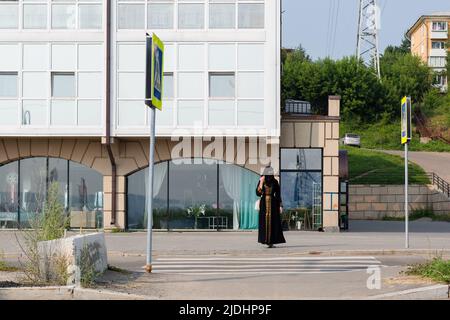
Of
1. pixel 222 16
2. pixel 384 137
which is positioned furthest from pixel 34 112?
pixel 384 137

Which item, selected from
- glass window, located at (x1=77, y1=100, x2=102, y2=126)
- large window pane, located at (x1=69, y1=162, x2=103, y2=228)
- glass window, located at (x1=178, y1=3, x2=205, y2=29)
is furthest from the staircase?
glass window, located at (x1=77, y1=100, x2=102, y2=126)

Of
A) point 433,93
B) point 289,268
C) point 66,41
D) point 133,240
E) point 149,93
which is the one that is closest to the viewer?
point 149,93

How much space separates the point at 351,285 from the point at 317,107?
64.6 metres

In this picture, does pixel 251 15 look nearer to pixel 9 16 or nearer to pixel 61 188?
pixel 9 16

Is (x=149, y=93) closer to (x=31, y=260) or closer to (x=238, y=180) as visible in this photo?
(x=31, y=260)

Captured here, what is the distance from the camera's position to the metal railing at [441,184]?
44.2 m

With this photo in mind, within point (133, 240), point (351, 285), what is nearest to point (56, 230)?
point (351, 285)

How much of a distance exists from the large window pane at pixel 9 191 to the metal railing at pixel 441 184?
23.4 metres

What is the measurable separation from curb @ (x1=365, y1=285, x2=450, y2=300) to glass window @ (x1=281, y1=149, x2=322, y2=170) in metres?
19.1

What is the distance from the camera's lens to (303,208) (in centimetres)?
2992

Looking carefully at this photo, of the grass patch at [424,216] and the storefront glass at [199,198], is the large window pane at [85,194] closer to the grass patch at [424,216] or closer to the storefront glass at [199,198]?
the storefront glass at [199,198]

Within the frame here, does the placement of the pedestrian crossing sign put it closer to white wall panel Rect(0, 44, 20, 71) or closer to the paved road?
white wall panel Rect(0, 44, 20, 71)

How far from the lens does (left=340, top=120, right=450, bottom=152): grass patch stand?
6719 centimetres

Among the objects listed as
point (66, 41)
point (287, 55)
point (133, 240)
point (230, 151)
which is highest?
point (287, 55)
